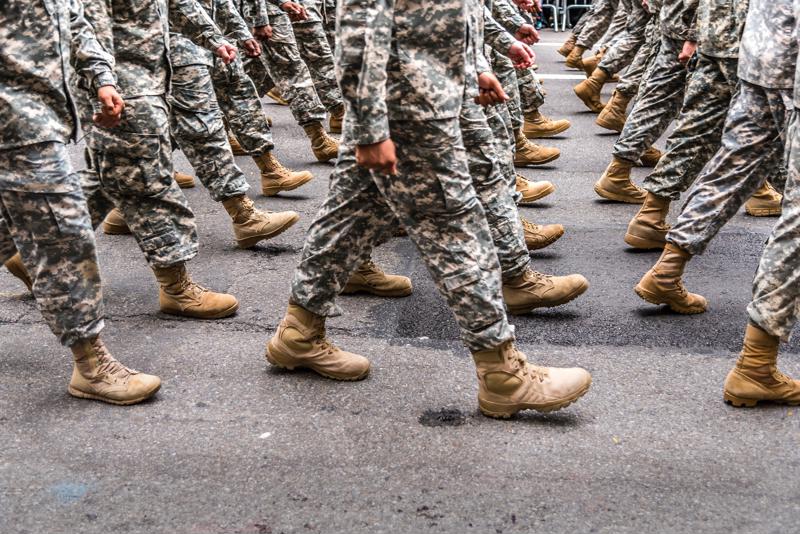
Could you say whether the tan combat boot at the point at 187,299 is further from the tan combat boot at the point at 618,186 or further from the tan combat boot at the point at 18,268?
the tan combat boot at the point at 618,186

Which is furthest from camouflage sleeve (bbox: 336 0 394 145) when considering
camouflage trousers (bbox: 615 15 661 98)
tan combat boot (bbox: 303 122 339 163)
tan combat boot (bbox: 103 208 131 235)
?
camouflage trousers (bbox: 615 15 661 98)

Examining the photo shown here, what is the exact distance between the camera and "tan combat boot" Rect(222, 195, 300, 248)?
18.4ft

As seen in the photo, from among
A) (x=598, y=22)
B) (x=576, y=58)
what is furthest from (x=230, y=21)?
(x=598, y=22)

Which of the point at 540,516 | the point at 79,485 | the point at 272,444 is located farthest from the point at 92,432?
the point at 540,516

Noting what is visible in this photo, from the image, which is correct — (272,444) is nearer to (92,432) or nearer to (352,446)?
(352,446)

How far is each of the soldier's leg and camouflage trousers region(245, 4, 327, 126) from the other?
3.13 metres

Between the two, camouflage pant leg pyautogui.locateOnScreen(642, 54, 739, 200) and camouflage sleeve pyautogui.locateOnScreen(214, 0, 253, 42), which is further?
camouflage sleeve pyautogui.locateOnScreen(214, 0, 253, 42)

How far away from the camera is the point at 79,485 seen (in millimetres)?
3191

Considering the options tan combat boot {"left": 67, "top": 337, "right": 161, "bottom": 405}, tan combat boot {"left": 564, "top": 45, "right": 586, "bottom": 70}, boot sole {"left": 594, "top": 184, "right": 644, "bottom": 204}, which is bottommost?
tan combat boot {"left": 564, "top": 45, "right": 586, "bottom": 70}

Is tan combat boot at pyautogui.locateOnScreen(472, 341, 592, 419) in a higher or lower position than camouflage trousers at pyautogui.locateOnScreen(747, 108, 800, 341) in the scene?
lower

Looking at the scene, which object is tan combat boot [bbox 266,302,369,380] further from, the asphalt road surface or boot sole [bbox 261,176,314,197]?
boot sole [bbox 261,176,314,197]

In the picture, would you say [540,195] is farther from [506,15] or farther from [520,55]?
[520,55]

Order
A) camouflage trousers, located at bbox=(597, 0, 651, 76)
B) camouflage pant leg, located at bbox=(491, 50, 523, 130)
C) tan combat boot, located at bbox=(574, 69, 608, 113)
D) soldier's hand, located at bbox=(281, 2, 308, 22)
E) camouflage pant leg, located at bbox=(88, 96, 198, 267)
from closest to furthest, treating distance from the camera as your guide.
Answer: camouflage pant leg, located at bbox=(88, 96, 198, 267) < camouflage pant leg, located at bbox=(491, 50, 523, 130) < soldier's hand, located at bbox=(281, 2, 308, 22) < camouflage trousers, located at bbox=(597, 0, 651, 76) < tan combat boot, located at bbox=(574, 69, 608, 113)

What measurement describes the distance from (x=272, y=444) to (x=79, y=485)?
637mm
